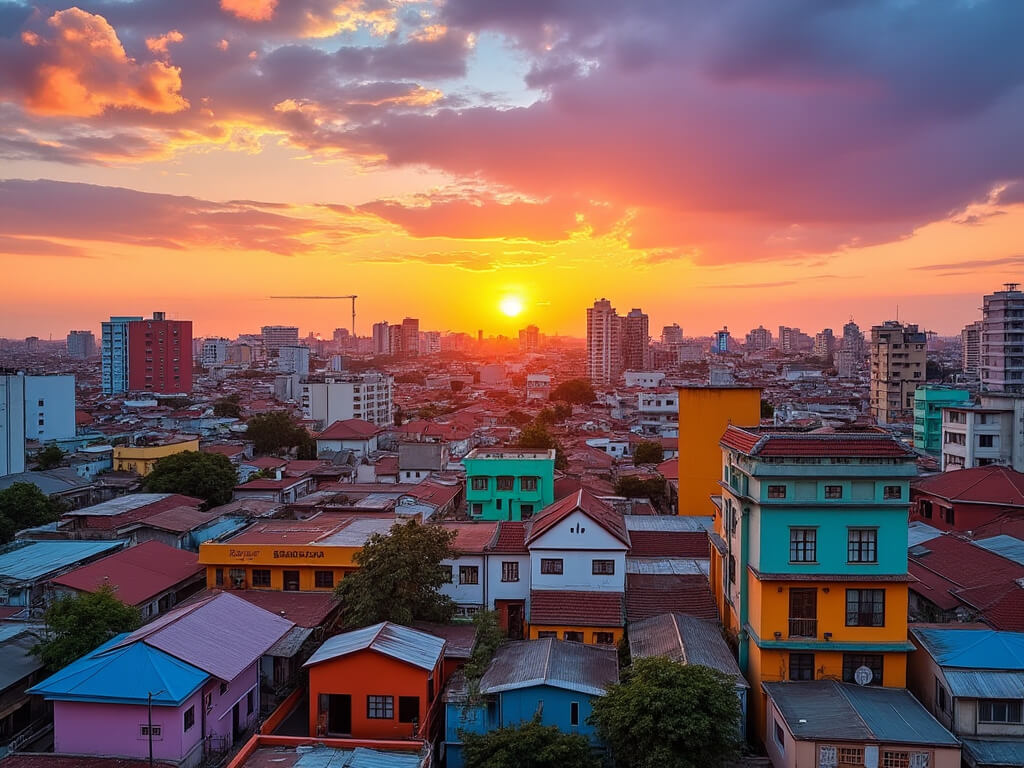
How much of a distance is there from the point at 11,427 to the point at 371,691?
31152 mm

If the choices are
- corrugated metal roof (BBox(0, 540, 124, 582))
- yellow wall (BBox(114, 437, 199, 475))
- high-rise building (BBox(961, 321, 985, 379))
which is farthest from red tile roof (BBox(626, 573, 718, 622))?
high-rise building (BBox(961, 321, 985, 379))

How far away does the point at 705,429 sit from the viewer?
77.0 ft

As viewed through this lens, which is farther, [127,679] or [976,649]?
[976,649]

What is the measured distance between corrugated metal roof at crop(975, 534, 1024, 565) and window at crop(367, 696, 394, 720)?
14.7 m

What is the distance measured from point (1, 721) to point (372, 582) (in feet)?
20.9

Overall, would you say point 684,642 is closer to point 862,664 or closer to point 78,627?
point 862,664

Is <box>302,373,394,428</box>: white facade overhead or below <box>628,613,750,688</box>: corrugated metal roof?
overhead

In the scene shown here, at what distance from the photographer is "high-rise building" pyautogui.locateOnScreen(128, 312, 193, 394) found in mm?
80562

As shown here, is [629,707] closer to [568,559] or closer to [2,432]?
[568,559]

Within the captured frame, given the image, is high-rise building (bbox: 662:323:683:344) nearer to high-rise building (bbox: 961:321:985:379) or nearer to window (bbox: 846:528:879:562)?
high-rise building (bbox: 961:321:985:379)

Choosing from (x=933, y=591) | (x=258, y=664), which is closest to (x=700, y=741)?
(x=258, y=664)

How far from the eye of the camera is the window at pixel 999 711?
11.6 meters

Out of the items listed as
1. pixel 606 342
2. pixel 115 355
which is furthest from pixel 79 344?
pixel 606 342

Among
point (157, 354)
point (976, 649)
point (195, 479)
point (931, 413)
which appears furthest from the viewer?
point (157, 354)
